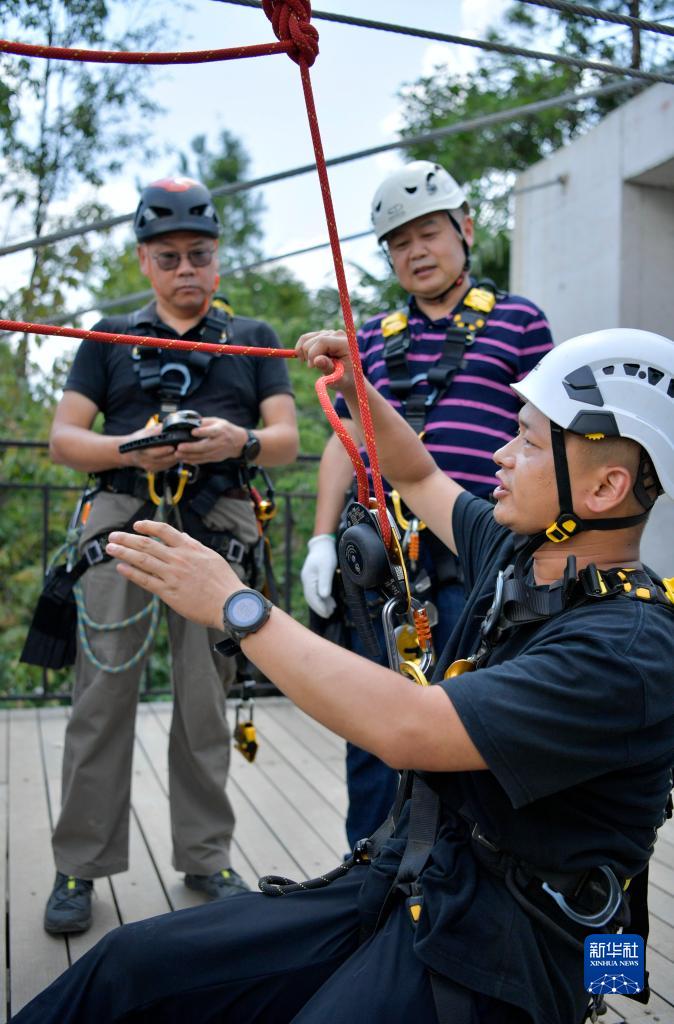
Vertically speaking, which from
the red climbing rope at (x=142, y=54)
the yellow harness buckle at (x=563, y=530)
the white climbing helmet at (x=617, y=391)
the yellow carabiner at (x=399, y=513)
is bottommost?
the yellow harness buckle at (x=563, y=530)

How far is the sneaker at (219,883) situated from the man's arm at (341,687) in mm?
1610

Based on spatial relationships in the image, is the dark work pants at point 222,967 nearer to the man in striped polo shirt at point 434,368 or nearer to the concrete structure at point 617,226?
the man in striped polo shirt at point 434,368

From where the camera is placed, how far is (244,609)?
1438 millimetres

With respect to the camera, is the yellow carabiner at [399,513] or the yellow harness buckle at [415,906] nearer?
the yellow harness buckle at [415,906]

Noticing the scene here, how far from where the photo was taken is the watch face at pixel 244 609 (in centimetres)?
143

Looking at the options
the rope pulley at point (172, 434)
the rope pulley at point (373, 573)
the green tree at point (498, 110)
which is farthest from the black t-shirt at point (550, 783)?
the green tree at point (498, 110)

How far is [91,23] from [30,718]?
15.4 ft

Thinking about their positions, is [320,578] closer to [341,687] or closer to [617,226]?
[341,687]

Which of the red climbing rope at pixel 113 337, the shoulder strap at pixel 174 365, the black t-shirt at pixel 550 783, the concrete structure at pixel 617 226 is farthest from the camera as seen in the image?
the concrete structure at pixel 617 226

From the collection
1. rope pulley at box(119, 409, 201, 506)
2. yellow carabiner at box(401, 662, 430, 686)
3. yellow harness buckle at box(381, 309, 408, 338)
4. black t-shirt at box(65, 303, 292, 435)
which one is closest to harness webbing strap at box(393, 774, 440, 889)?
yellow carabiner at box(401, 662, 430, 686)

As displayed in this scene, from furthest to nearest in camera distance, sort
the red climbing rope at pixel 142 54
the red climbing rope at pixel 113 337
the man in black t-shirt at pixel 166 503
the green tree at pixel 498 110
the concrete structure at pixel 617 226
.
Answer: the green tree at pixel 498 110 → the concrete structure at pixel 617 226 → the man in black t-shirt at pixel 166 503 → the red climbing rope at pixel 113 337 → the red climbing rope at pixel 142 54

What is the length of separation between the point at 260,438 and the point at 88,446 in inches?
19.2

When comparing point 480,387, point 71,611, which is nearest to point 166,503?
point 71,611

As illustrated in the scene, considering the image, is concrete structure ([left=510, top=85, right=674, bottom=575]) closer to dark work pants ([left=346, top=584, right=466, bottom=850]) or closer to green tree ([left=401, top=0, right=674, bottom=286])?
dark work pants ([left=346, top=584, right=466, bottom=850])
